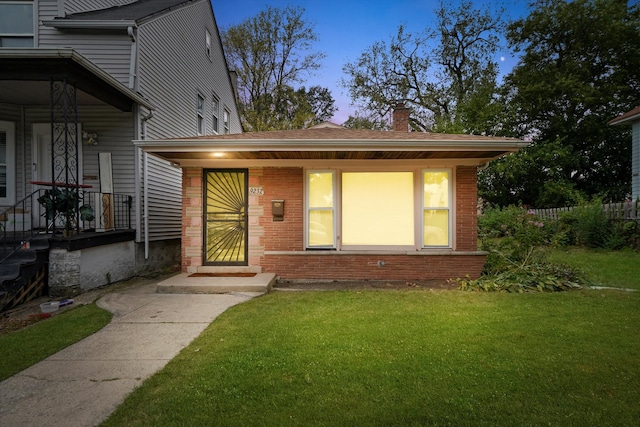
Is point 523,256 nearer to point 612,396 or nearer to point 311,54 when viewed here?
point 612,396

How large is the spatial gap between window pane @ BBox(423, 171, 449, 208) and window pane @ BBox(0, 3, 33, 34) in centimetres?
976

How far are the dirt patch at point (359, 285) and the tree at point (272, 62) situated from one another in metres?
18.6

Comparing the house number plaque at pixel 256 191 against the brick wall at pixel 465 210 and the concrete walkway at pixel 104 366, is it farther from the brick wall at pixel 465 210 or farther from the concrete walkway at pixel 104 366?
the brick wall at pixel 465 210

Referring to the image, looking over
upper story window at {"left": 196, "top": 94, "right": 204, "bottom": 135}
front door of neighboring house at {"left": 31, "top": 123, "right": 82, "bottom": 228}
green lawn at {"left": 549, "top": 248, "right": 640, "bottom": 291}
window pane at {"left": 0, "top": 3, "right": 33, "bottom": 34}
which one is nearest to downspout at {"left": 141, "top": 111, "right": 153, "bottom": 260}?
front door of neighboring house at {"left": 31, "top": 123, "right": 82, "bottom": 228}

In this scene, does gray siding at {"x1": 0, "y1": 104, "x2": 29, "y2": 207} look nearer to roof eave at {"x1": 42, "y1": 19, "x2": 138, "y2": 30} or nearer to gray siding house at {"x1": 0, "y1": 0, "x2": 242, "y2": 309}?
gray siding house at {"x1": 0, "y1": 0, "x2": 242, "y2": 309}

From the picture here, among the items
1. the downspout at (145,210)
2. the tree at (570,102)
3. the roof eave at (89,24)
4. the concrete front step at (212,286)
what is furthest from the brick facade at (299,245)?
the tree at (570,102)

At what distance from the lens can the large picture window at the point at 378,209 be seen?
6.70 m

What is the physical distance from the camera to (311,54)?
2386cm

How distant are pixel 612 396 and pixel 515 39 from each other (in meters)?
25.5

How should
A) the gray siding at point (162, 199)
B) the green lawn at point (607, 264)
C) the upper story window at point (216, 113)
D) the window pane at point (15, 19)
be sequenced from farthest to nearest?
the upper story window at point (216, 113), the gray siding at point (162, 199), the window pane at point (15, 19), the green lawn at point (607, 264)

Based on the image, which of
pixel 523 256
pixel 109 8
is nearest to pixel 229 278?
pixel 523 256

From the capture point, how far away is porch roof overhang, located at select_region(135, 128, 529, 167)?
566 cm

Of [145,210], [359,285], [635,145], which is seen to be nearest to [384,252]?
[359,285]

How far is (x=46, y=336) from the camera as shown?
387cm
